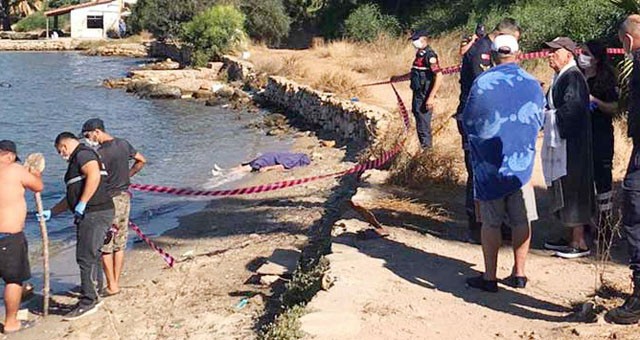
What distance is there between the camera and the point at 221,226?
11.4 meters

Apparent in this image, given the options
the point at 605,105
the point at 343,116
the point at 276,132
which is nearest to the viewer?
the point at 605,105

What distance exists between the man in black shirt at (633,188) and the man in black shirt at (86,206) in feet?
14.7

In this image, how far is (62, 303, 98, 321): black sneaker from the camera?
7812 millimetres

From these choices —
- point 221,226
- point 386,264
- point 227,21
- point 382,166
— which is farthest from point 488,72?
point 227,21

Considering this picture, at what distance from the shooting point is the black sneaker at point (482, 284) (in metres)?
6.01

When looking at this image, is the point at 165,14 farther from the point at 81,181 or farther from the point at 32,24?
the point at 81,181

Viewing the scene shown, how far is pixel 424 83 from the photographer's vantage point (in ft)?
32.6

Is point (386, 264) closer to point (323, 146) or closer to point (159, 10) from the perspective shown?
point (323, 146)

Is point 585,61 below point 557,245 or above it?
above

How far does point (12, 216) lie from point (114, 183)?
104 cm

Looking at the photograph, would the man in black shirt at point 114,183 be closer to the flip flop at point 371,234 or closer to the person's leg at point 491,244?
the flip flop at point 371,234

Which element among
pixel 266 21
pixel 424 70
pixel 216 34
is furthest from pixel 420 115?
pixel 266 21

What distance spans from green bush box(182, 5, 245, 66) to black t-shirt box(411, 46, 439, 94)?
29.1 metres

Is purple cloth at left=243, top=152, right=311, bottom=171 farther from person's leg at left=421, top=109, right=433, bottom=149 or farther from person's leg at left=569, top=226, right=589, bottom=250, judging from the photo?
person's leg at left=569, top=226, right=589, bottom=250
